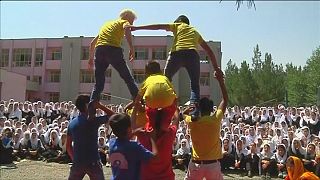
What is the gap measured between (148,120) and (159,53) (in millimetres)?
47555

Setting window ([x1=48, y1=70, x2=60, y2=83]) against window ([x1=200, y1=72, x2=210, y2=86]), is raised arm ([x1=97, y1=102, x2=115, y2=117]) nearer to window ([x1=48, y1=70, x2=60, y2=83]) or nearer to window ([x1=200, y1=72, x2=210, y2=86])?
window ([x1=200, y1=72, x2=210, y2=86])

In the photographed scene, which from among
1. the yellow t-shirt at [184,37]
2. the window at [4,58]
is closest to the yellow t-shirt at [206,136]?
the yellow t-shirt at [184,37]

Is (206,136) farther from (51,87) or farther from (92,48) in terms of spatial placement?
(51,87)

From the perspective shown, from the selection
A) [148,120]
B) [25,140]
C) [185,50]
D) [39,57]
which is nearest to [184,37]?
[185,50]

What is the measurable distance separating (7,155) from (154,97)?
472 inches

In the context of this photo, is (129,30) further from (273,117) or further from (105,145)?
(273,117)

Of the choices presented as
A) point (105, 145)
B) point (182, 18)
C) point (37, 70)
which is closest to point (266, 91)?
point (37, 70)

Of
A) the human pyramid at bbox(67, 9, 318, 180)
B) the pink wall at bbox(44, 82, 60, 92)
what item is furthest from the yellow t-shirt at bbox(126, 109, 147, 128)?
the pink wall at bbox(44, 82, 60, 92)

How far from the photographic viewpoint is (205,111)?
19.0 ft

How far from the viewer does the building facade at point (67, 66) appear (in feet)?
167

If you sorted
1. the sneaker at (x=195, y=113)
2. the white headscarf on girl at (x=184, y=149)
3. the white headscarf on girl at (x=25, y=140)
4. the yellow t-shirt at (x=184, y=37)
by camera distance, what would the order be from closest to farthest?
the sneaker at (x=195, y=113), the yellow t-shirt at (x=184, y=37), the white headscarf on girl at (x=184, y=149), the white headscarf on girl at (x=25, y=140)

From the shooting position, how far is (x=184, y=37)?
238 inches

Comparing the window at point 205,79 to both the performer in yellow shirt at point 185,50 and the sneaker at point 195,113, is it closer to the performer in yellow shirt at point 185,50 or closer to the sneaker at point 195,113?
the performer in yellow shirt at point 185,50

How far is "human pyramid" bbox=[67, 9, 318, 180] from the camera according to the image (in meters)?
4.64
